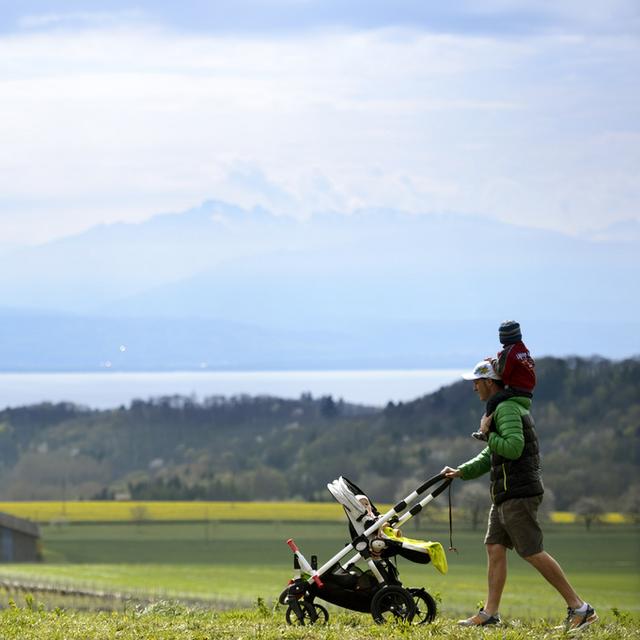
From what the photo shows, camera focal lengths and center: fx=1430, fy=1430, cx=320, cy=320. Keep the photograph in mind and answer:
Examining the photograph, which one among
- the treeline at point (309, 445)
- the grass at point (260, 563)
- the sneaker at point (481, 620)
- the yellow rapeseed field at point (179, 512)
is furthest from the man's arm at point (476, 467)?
the treeline at point (309, 445)

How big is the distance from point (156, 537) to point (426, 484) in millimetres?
80822

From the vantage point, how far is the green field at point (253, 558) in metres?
64.4

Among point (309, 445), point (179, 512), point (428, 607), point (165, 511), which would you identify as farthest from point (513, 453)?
point (309, 445)

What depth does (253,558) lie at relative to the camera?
83562mm

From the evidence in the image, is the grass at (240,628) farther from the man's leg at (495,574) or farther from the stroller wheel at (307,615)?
the man's leg at (495,574)

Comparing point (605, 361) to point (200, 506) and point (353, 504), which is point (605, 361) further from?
point (353, 504)

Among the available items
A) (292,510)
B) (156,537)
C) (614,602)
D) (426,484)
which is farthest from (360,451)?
(426,484)

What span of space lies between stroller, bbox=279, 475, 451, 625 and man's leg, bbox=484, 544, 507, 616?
48 centimetres

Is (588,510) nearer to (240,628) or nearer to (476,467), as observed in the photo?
(476,467)

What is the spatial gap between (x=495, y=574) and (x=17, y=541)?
60.7 meters

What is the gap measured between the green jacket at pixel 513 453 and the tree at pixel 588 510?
245 ft

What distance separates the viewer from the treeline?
9219 cm

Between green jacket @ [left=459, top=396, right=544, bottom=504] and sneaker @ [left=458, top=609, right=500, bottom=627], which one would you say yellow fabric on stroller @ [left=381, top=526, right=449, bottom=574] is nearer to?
sneaker @ [left=458, top=609, right=500, bottom=627]

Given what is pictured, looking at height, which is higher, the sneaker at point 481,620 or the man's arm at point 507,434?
the man's arm at point 507,434
